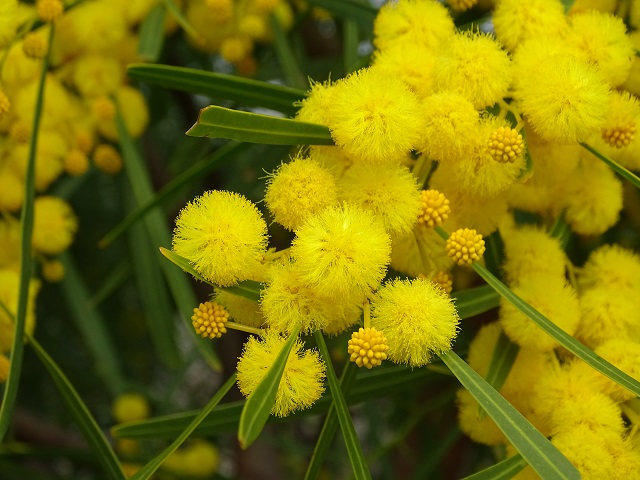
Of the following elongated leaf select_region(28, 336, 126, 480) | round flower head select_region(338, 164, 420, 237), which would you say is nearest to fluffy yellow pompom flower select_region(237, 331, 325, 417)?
round flower head select_region(338, 164, 420, 237)

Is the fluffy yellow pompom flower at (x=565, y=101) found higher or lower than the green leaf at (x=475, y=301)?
higher

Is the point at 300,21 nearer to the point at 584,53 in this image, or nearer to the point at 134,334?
the point at 584,53

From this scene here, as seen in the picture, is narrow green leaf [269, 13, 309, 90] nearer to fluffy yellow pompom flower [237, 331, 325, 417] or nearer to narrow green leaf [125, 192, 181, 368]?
narrow green leaf [125, 192, 181, 368]

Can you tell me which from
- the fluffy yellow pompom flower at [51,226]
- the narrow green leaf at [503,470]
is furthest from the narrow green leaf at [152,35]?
the narrow green leaf at [503,470]

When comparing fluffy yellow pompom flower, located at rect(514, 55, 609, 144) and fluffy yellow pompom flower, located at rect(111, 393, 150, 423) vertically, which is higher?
fluffy yellow pompom flower, located at rect(514, 55, 609, 144)

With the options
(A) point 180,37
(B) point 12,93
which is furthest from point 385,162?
(A) point 180,37

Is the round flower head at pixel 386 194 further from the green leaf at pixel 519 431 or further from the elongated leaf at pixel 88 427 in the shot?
the elongated leaf at pixel 88 427
